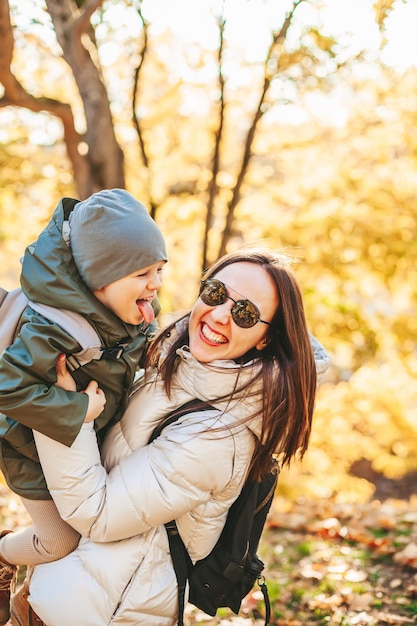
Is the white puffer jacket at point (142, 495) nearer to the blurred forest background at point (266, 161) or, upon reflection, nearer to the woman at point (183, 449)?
the woman at point (183, 449)

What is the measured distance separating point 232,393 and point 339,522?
10.5 ft

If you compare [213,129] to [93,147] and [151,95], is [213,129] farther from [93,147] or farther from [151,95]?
[93,147]

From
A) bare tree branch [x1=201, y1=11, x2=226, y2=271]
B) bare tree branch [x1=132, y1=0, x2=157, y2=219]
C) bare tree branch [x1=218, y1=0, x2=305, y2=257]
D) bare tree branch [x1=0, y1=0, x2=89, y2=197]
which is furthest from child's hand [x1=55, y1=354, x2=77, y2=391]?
bare tree branch [x1=132, y1=0, x2=157, y2=219]

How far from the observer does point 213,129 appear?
682 centimetres

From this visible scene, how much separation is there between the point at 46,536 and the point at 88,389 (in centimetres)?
58

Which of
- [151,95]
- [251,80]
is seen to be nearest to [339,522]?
[251,80]

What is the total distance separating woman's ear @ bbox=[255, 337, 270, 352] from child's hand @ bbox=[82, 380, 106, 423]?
0.64m

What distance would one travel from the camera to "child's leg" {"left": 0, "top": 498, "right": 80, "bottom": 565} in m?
2.19

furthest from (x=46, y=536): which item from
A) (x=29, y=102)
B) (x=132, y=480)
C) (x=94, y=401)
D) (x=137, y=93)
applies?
(x=137, y=93)

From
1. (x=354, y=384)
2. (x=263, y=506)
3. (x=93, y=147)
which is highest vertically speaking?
(x=93, y=147)

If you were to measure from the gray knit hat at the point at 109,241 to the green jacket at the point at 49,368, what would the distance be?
0.11ft

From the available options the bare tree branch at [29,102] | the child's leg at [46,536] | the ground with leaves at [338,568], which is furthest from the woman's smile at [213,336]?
the bare tree branch at [29,102]

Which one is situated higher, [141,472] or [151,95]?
[151,95]

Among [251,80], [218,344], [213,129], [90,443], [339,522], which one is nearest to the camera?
[90,443]
